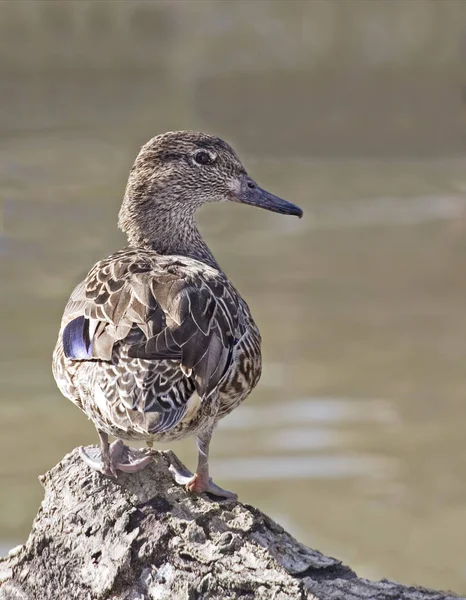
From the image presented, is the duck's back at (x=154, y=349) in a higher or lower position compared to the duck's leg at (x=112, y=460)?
higher

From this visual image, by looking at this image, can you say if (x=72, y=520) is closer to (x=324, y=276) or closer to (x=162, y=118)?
(x=324, y=276)

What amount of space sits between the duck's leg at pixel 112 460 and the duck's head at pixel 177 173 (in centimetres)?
146

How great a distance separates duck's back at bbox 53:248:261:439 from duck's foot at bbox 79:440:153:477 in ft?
0.51

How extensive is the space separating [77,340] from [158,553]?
827mm

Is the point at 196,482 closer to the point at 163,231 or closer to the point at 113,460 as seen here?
the point at 113,460

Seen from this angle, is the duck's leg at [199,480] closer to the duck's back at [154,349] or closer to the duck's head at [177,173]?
the duck's back at [154,349]

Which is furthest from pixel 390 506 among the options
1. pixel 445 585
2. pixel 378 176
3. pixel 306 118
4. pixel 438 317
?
pixel 306 118

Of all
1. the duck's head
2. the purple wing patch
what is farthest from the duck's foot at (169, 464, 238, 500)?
the duck's head

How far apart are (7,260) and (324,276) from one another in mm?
3072

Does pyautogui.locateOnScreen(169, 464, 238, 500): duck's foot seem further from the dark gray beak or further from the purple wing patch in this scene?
the dark gray beak

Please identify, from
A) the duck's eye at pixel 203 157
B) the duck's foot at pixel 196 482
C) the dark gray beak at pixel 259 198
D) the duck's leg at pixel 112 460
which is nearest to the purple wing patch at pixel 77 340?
the duck's leg at pixel 112 460

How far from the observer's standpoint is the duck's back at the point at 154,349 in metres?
4.56

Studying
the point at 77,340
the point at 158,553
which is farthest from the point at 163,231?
the point at 158,553

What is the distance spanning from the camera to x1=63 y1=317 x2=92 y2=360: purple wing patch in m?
4.81
